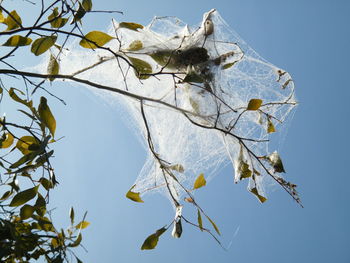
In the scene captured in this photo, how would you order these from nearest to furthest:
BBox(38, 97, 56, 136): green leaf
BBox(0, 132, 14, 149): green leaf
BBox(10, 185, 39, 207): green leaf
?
1. BBox(38, 97, 56, 136): green leaf
2. BBox(10, 185, 39, 207): green leaf
3. BBox(0, 132, 14, 149): green leaf

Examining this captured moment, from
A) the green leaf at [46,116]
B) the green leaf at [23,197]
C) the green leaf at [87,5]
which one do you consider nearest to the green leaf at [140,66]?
the green leaf at [87,5]

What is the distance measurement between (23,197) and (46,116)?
395 mm

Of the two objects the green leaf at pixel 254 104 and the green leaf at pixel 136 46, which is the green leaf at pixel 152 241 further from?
the green leaf at pixel 136 46

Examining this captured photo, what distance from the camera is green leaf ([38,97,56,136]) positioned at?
1.38m

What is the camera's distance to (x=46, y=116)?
140 cm

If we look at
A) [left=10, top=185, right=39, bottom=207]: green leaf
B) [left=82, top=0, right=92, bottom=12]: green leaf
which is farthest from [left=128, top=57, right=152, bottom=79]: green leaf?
[left=10, top=185, right=39, bottom=207]: green leaf

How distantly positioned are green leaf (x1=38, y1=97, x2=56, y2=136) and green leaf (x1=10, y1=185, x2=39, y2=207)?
12.2 inches

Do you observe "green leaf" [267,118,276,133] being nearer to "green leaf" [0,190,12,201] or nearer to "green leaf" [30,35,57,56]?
"green leaf" [30,35,57,56]

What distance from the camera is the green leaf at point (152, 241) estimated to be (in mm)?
1628

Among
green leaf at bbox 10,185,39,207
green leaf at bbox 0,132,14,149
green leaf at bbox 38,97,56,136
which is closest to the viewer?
green leaf at bbox 38,97,56,136

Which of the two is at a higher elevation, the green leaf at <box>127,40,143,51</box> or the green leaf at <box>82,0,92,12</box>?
the green leaf at <box>127,40,143,51</box>

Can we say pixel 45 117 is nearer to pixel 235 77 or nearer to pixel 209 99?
pixel 209 99

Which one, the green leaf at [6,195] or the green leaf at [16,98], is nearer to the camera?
the green leaf at [16,98]

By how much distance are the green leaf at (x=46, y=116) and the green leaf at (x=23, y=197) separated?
12.2 inches
